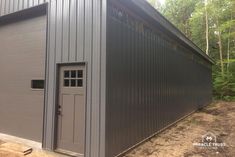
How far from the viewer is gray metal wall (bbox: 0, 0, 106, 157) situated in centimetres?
443

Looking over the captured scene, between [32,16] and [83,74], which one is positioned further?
[32,16]

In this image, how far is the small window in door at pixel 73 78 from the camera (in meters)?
4.89

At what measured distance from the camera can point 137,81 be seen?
5.80m

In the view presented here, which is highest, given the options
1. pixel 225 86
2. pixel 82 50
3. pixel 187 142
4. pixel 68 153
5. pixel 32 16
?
pixel 32 16

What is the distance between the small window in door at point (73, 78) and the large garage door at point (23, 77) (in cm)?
104

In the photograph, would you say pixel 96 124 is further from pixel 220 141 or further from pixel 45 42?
pixel 220 141

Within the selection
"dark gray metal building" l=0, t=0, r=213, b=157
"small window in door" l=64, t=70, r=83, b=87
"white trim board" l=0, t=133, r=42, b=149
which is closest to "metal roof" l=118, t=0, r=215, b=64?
"dark gray metal building" l=0, t=0, r=213, b=157

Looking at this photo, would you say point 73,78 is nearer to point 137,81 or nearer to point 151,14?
point 137,81

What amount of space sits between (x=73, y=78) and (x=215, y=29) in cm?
2185

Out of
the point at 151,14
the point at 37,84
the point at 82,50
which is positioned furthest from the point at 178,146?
the point at 37,84

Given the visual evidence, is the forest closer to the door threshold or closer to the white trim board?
the door threshold

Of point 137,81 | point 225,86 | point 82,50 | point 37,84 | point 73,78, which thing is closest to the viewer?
point 82,50

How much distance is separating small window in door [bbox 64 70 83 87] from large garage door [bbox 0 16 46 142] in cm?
104

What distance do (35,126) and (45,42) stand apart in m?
2.27
